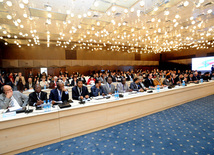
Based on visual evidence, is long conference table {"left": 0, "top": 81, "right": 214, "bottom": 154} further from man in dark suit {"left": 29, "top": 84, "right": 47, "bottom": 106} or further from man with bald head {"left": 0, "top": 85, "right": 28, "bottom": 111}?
man in dark suit {"left": 29, "top": 84, "right": 47, "bottom": 106}

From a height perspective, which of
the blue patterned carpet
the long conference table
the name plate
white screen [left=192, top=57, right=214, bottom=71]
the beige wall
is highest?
the beige wall

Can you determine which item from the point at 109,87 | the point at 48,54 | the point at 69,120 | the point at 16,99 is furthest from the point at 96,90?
the point at 48,54

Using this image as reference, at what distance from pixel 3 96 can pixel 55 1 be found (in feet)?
12.4

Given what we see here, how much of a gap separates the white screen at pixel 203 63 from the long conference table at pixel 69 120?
13.8 m

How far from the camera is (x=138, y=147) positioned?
234cm

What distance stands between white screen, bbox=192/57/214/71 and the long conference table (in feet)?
45.2

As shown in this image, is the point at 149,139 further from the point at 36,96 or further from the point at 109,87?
the point at 36,96

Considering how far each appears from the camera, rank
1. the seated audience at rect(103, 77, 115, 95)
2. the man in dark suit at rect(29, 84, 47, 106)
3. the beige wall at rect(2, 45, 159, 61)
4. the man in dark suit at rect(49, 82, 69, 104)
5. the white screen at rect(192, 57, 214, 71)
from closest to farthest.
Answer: the man in dark suit at rect(29, 84, 47, 106) < the man in dark suit at rect(49, 82, 69, 104) < the seated audience at rect(103, 77, 115, 95) < the beige wall at rect(2, 45, 159, 61) < the white screen at rect(192, 57, 214, 71)

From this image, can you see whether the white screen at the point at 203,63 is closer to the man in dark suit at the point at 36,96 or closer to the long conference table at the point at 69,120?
the long conference table at the point at 69,120

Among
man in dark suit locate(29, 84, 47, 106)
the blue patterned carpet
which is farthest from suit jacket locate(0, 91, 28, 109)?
the blue patterned carpet

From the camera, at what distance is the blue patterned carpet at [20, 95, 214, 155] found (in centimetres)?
224

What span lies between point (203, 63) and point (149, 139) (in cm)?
1617

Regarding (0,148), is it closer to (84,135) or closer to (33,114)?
(33,114)

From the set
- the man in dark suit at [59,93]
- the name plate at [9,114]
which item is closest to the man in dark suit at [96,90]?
the man in dark suit at [59,93]
